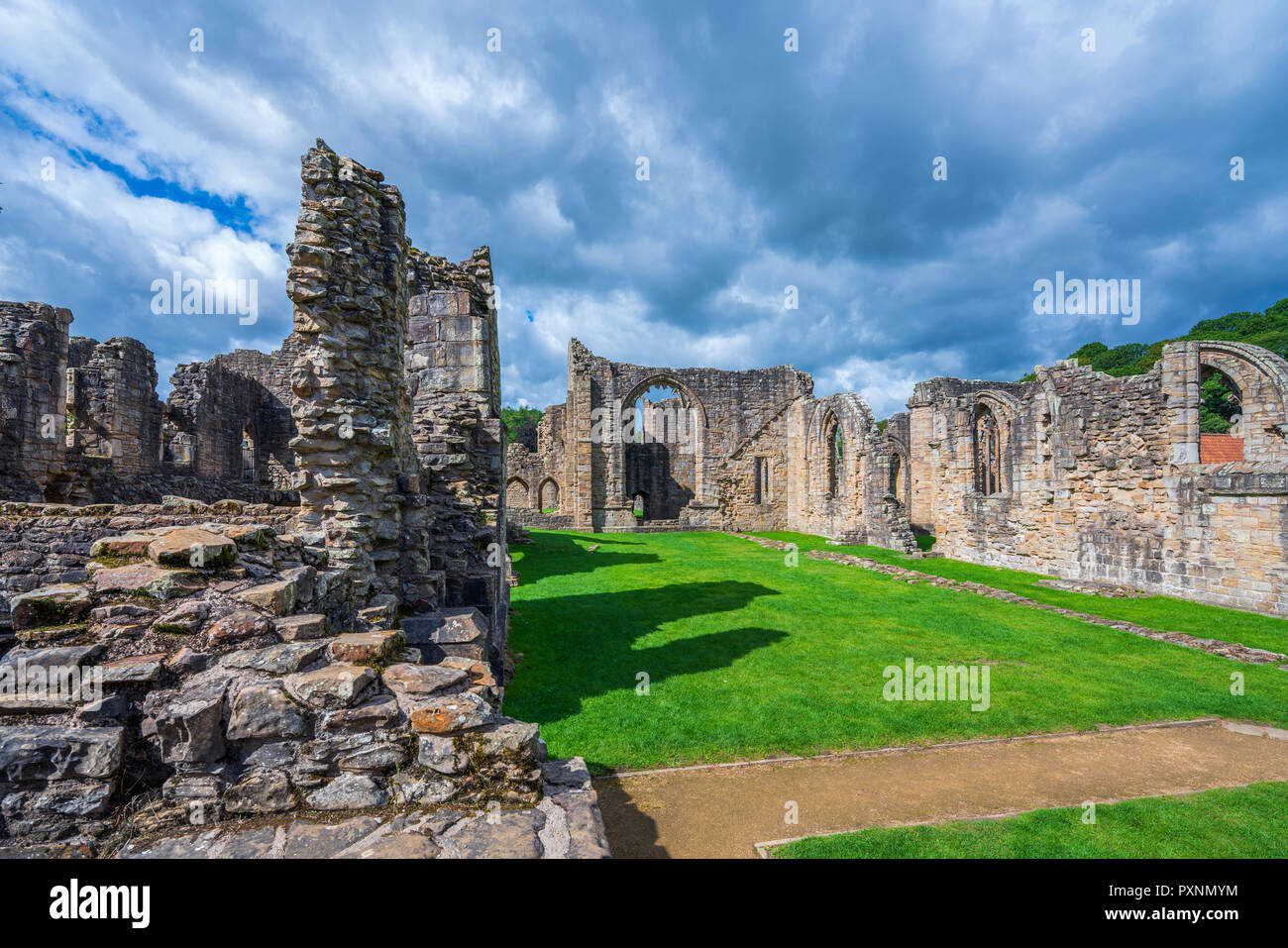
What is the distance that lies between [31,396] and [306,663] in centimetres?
1625

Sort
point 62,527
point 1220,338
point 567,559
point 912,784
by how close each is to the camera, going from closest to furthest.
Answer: point 912,784 < point 62,527 < point 567,559 < point 1220,338

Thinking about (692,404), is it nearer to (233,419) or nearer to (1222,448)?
(233,419)

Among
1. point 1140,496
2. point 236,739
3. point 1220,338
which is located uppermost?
point 1220,338

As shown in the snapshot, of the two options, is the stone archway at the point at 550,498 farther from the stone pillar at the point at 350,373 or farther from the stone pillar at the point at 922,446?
the stone pillar at the point at 350,373

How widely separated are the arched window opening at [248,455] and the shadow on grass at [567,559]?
1469 centimetres

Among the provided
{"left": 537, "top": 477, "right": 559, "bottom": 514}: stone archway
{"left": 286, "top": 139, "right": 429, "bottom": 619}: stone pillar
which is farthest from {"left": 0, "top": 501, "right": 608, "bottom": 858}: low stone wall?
{"left": 537, "top": 477, "right": 559, "bottom": 514}: stone archway

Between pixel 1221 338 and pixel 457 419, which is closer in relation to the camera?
pixel 457 419

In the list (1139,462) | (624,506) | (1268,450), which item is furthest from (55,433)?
(1268,450)

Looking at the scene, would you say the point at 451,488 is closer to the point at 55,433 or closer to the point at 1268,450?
the point at 55,433

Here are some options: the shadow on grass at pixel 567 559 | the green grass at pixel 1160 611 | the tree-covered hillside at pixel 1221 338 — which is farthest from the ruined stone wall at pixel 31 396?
the tree-covered hillside at pixel 1221 338

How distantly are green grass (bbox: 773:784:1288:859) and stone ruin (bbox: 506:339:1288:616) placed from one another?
9502 mm

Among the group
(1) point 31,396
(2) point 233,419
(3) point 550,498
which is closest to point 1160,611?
(1) point 31,396

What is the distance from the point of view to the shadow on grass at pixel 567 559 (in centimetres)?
1532

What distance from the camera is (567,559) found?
Result: 17.9 meters
